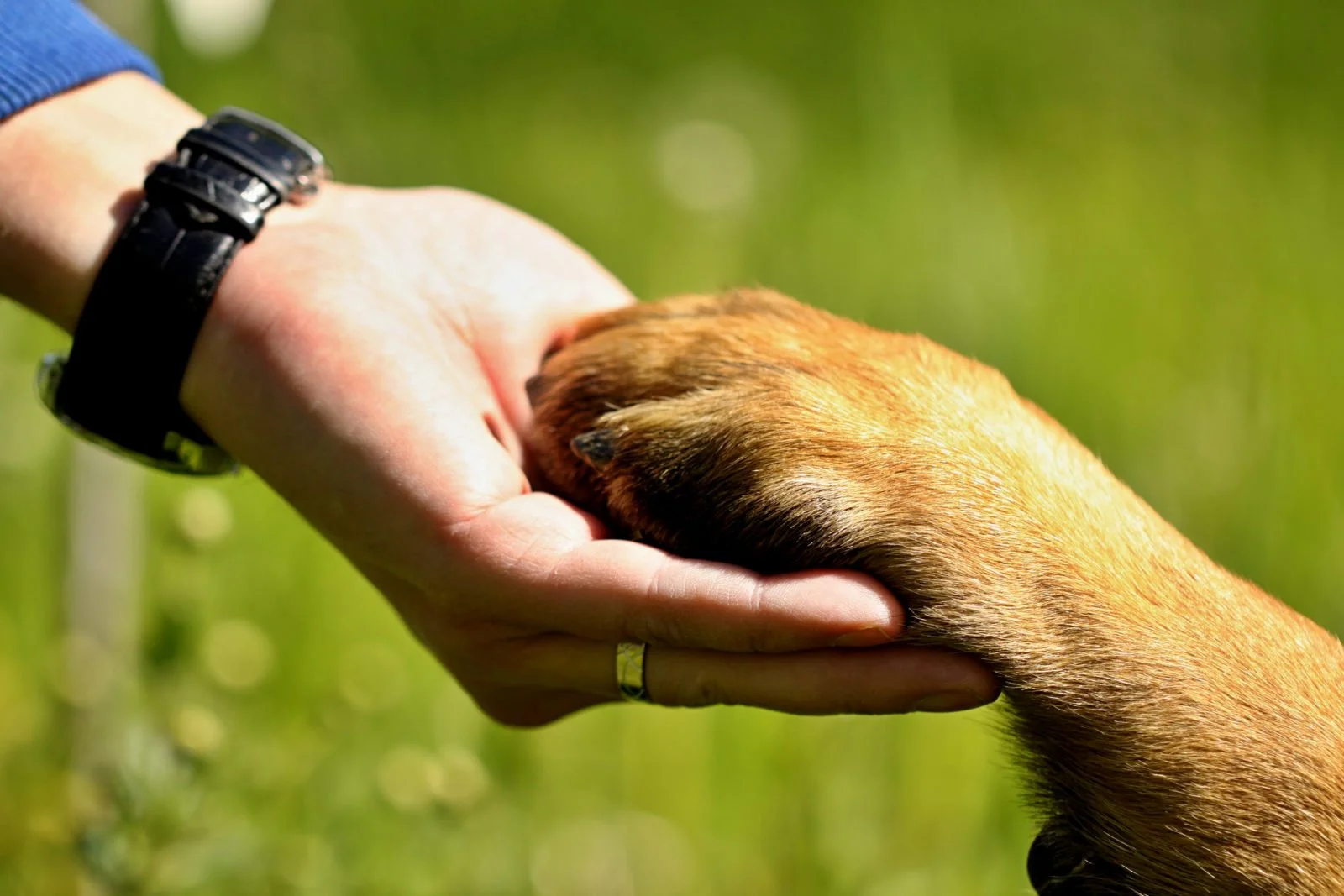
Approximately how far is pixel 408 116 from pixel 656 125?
1.02m

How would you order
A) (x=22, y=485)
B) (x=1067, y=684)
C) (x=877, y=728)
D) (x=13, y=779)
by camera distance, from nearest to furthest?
(x=1067, y=684) < (x=13, y=779) < (x=877, y=728) < (x=22, y=485)

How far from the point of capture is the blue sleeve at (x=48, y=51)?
194 centimetres

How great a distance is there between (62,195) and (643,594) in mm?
995

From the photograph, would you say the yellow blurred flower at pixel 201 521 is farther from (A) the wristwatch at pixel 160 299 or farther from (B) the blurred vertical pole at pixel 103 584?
(B) the blurred vertical pole at pixel 103 584

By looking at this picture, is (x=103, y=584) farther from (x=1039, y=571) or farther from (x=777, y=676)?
(x=1039, y=571)

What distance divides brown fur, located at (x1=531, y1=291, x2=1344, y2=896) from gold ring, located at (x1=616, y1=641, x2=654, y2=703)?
0.49ft

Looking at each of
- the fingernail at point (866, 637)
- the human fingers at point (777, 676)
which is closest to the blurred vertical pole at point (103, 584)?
the human fingers at point (777, 676)

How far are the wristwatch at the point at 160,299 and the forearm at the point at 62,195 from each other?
0.19ft

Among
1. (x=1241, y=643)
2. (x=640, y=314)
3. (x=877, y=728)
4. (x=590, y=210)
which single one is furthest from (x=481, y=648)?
(x=590, y=210)

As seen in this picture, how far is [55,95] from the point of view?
198 cm

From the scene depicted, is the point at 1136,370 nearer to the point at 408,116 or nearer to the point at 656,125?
the point at 656,125

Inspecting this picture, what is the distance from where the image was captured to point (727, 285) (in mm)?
2658

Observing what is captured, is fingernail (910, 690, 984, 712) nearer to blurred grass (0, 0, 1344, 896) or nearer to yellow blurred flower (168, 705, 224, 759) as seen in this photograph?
blurred grass (0, 0, 1344, 896)

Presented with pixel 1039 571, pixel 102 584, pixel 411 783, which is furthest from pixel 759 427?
pixel 102 584
